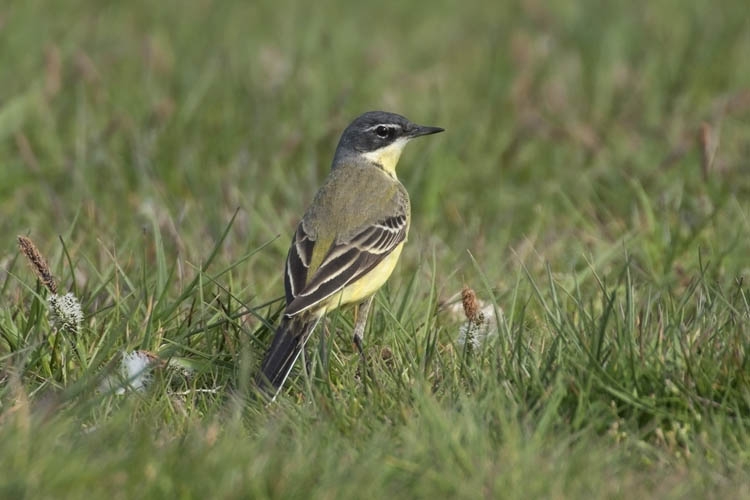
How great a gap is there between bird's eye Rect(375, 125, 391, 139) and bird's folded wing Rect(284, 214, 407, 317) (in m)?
0.86

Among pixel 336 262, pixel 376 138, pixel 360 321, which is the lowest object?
pixel 360 321

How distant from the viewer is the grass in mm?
4281

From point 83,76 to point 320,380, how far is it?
518 cm

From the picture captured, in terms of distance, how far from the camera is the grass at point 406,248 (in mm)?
4281

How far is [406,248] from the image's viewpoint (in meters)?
7.74

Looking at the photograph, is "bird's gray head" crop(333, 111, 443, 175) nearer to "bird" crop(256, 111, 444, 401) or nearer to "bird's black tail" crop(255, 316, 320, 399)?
"bird" crop(256, 111, 444, 401)

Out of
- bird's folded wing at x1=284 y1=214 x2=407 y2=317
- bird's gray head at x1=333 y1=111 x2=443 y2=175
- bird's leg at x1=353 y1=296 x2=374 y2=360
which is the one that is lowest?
bird's leg at x1=353 y1=296 x2=374 y2=360

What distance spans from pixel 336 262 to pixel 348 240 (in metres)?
0.22

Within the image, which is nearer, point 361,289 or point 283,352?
point 283,352

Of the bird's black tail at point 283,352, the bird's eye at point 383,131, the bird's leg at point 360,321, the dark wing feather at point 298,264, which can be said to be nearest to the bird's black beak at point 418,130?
the bird's eye at point 383,131

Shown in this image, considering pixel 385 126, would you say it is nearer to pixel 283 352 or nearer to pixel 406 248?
pixel 406 248

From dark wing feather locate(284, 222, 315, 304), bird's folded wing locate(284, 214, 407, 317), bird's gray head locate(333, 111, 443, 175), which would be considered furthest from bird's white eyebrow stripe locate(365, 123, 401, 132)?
dark wing feather locate(284, 222, 315, 304)

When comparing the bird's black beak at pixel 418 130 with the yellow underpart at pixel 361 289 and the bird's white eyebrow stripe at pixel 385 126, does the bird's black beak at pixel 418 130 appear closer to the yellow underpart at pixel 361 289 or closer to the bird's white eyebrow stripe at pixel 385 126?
the bird's white eyebrow stripe at pixel 385 126

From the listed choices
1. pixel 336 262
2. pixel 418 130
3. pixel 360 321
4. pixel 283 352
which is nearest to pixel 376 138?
pixel 418 130
